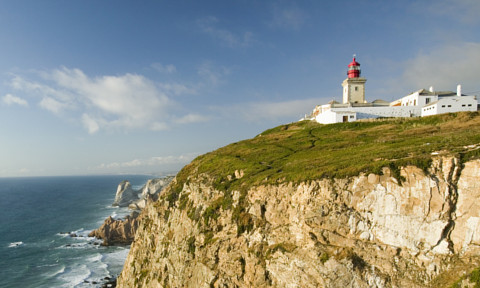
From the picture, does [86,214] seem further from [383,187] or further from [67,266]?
[383,187]

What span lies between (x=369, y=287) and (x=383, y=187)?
6576 mm

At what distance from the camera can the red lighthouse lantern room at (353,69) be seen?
5995 cm

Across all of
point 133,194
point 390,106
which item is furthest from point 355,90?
point 133,194

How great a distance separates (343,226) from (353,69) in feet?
174

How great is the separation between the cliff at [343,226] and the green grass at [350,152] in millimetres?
188

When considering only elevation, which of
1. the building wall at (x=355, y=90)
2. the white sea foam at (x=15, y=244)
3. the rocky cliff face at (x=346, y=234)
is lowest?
the white sea foam at (x=15, y=244)

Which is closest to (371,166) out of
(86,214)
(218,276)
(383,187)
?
(383,187)

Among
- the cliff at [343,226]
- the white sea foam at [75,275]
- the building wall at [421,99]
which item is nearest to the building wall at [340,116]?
the building wall at [421,99]

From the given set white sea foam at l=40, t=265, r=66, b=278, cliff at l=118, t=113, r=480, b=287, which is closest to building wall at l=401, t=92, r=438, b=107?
cliff at l=118, t=113, r=480, b=287

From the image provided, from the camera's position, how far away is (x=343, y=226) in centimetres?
1777

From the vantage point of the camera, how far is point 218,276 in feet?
71.3

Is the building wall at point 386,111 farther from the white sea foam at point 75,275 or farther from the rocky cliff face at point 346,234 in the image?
the white sea foam at point 75,275

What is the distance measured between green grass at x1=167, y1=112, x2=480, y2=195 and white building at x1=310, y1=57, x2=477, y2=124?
322 cm

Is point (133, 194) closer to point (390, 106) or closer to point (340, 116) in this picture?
point (340, 116)
